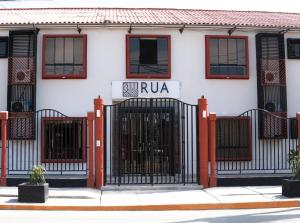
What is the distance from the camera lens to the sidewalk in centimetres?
1296

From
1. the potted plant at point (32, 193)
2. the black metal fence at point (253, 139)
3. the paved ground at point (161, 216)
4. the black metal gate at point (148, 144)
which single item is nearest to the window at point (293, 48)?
the black metal fence at point (253, 139)

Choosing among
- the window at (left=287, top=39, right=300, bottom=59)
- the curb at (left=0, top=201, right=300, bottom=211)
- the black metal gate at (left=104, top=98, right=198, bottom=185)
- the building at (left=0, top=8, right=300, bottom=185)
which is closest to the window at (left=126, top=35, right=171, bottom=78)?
the building at (left=0, top=8, right=300, bottom=185)

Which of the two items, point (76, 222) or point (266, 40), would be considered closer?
point (76, 222)

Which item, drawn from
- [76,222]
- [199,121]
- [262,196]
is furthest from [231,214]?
[199,121]

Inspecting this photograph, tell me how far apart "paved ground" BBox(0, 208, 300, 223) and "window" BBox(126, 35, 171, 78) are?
7.84m

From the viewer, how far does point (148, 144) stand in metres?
17.3

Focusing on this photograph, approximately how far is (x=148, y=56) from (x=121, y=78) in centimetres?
138

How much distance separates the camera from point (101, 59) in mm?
19312

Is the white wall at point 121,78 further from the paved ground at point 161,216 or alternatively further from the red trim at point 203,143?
the paved ground at point 161,216

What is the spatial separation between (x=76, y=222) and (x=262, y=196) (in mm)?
5812

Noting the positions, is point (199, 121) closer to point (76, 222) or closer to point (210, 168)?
point (210, 168)

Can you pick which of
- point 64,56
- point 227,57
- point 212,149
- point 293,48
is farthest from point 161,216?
point 293,48

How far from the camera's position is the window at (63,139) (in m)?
18.2

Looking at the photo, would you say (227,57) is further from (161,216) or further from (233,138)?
(161,216)
